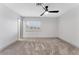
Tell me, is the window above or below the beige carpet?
above

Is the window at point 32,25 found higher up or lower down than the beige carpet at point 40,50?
higher up

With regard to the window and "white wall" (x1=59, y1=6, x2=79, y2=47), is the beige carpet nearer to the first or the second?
"white wall" (x1=59, y1=6, x2=79, y2=47)

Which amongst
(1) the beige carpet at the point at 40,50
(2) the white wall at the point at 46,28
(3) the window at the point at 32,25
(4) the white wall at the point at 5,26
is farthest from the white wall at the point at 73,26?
(3) the window at the point at 32,25

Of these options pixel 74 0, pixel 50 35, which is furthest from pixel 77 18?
pixel 50 35

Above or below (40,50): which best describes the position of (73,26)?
above

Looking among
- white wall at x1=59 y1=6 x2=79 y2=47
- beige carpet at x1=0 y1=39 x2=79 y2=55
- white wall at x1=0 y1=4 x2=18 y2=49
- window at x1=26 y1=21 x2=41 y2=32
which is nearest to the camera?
beige carpet at x1=0 y1=39 x2=79 y2=55

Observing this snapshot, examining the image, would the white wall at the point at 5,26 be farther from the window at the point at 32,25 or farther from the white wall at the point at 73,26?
the window at the point at 32,25

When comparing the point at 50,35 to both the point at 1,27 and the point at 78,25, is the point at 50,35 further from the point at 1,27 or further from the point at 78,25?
the point at 1,27

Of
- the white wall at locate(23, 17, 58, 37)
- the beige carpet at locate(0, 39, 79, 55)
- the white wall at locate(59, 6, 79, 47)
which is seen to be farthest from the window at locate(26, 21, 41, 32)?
the beige carpet at locate(0, 39, 79, 55)

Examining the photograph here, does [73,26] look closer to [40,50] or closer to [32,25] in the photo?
[40,50]

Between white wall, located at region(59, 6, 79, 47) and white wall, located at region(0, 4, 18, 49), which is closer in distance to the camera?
white wall, located at region(0, 4, 18, 49)

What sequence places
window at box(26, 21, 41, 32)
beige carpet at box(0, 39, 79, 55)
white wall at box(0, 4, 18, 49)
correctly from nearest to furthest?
beige carpet at box(0, 39, 79, 55) → white wall at box(0, 4, 18, 49) → window at box(26, 21, 41, 32)

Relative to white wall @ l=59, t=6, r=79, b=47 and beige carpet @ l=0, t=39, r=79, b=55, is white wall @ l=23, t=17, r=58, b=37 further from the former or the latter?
beige carpet @ l=0, t=39, r=79, b=55

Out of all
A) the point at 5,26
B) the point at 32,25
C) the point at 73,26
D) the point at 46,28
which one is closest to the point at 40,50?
the point at 5,26
